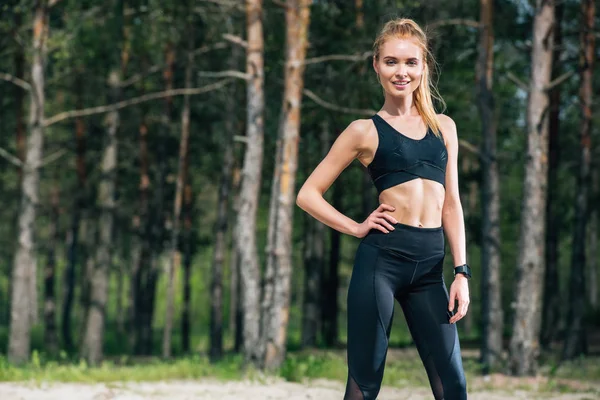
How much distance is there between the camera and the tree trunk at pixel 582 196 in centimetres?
1827

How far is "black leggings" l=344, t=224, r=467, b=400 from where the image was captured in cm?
413

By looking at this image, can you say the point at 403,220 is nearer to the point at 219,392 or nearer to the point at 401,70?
the point at 401,70

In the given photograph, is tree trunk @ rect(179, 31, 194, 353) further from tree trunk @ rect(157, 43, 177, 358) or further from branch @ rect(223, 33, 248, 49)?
branch @ rect(223, 33, 248, 49)

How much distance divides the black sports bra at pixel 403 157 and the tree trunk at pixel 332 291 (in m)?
20.4

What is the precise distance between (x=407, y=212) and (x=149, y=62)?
26.2 meters

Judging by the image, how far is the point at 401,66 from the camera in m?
4.19

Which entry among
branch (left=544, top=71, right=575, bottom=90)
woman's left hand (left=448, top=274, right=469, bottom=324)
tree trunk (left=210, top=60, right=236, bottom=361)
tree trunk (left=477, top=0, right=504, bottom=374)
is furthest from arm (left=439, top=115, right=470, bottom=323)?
tree trunk (left=210, top=60, right=236, bottom=361)

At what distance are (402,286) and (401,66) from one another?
97 cm

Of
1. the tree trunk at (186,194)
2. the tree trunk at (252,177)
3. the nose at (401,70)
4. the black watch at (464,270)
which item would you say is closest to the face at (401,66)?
the nose at (401,70)

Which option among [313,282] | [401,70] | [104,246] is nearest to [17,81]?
[104,246]

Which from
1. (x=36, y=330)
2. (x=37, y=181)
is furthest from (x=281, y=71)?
(x=36, y=330)

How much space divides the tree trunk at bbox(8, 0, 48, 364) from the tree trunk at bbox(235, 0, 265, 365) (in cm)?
432

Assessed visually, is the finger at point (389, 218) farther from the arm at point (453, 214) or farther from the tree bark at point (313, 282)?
the tree bark at point (313, 282)

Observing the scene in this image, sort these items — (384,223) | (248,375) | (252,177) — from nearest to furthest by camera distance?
(384,223)
(248,375)
(252,177)
